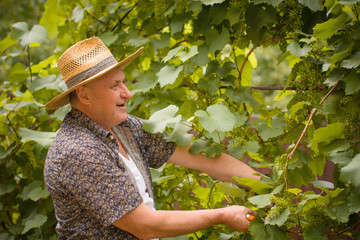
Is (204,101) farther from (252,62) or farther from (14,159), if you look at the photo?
(14,159)

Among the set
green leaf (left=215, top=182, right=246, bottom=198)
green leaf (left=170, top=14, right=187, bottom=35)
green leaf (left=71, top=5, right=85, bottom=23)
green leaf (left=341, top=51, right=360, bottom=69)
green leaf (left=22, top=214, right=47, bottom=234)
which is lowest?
green leaf (left=22, top=214, right=47, bottom=234)

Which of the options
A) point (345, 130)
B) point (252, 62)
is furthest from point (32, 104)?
point (345, 130)

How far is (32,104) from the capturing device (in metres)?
2.66

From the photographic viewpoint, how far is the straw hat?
Result: 1.75 metres

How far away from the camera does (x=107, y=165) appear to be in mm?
1630

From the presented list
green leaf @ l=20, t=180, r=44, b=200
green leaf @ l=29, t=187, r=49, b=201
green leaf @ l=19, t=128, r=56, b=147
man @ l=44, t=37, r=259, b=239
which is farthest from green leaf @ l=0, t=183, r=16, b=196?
man @ l=44, t=37, r=259, b=239

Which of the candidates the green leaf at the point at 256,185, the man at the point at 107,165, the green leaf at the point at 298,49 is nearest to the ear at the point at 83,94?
the man at the point at 107,165

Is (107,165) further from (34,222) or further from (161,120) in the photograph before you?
(34,222)

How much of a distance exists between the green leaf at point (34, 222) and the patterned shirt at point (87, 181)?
2.42 feet

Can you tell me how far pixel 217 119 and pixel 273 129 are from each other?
22cm

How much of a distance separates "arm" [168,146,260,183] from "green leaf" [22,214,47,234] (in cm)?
92

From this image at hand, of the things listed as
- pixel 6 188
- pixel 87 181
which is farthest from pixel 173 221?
pixel 6 188

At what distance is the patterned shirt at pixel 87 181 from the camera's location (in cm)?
160

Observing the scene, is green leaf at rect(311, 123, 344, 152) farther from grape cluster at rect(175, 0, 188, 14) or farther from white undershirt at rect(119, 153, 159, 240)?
grape cluster at rect(175, 0, 188, 14)
